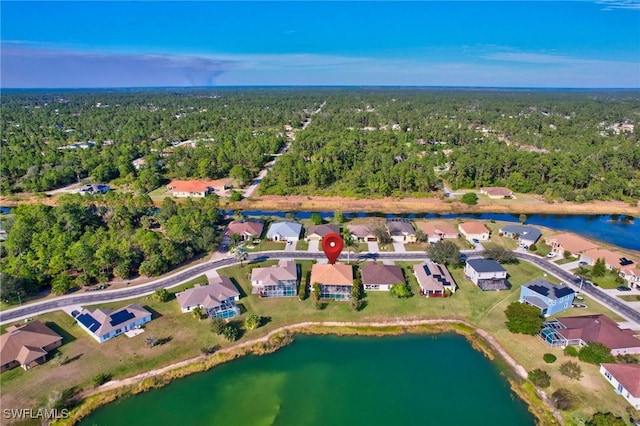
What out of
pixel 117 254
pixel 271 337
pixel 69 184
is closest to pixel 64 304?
pixel 117 254

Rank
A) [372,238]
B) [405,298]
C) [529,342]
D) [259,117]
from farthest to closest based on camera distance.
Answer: [259,117] < [372,238] < [405,298] < [529,342]

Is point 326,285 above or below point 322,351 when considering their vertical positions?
above

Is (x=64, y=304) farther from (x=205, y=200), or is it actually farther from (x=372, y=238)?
(x=372, y=238)

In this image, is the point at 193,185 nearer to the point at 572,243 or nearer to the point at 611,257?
the point at 572,243

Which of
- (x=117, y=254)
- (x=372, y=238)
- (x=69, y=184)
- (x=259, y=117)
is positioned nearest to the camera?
(x=117, y=254)

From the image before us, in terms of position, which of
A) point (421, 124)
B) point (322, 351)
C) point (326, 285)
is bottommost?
point (322, 351)

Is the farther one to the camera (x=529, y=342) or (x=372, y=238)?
(x=372, y=238)

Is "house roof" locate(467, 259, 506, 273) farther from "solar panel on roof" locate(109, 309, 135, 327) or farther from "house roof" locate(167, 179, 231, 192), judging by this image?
"house roof" locate(167, 179, 231, 192)
